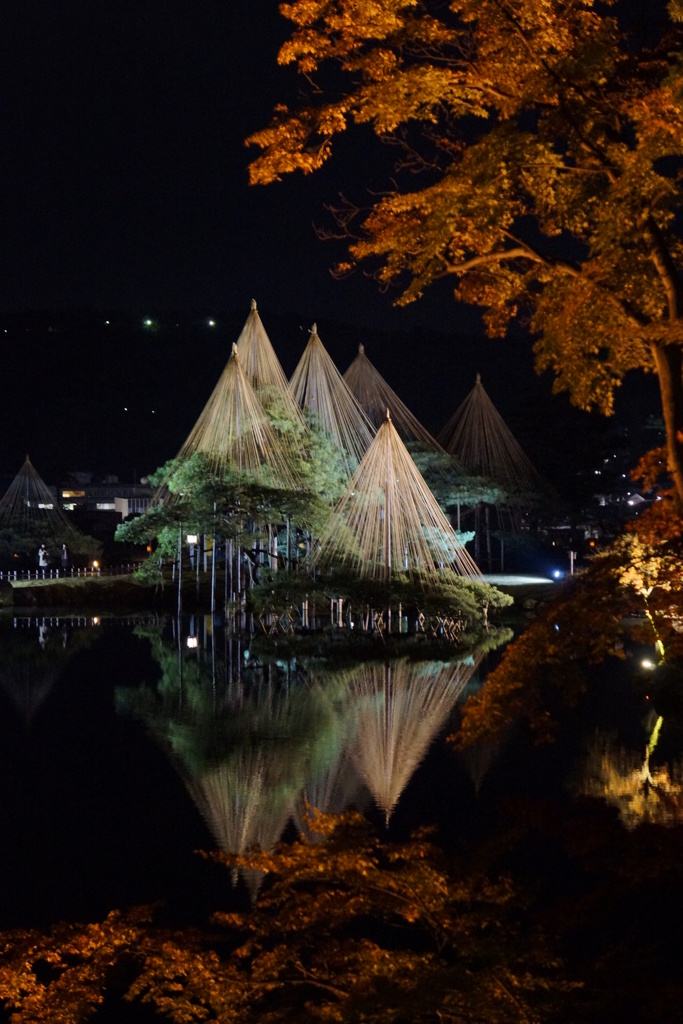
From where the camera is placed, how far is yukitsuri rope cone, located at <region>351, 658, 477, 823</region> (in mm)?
11039

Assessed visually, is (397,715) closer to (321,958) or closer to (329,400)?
(321,958)

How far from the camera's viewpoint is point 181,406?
185 ft

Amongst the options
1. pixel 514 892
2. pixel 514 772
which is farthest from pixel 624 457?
pixel 514 892

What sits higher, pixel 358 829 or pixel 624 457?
pixel 624 457

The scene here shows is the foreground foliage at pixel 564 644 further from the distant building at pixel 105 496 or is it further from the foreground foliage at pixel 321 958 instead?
the distant building at pixel 105 496

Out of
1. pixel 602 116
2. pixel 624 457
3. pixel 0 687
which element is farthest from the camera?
pixel 624 457

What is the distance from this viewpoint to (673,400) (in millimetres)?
8609

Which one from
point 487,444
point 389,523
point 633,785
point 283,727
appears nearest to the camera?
point 633,785

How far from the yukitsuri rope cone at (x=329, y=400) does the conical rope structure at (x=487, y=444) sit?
6805 mm

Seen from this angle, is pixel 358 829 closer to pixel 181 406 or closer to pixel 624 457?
pixel 624 457

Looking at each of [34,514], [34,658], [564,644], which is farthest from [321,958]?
[34,514]

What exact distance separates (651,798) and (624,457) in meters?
42.4

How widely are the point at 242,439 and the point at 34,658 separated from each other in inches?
308

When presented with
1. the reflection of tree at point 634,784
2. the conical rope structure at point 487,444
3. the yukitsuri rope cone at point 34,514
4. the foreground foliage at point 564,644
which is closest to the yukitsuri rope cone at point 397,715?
the reflection of tree at point 634,784
